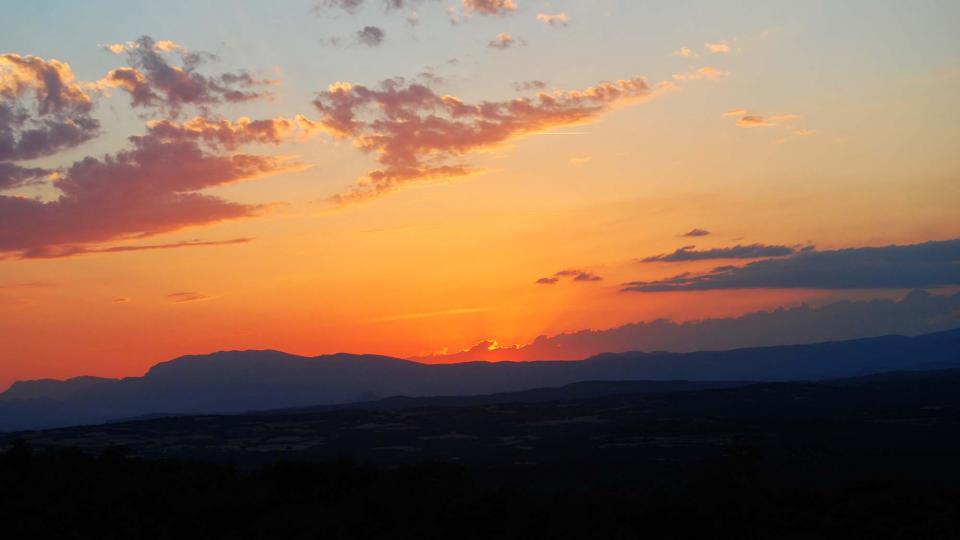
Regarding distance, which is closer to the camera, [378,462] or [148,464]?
[148,464]

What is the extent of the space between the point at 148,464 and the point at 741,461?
26599 mm

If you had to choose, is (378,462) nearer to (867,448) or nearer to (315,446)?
(315,446)

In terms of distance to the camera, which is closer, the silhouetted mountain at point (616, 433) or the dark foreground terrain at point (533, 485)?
the dark foreground terrain at point (533, 485)

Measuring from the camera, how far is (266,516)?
3369 cm

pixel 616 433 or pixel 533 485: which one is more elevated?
pixel 616 433

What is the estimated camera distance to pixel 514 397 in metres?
181

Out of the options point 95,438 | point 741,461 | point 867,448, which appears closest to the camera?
point 741,461

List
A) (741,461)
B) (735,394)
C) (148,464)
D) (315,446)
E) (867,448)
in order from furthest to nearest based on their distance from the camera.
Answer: (735,394) → (315,446) → (867,448) → (148,464) → (741,461)

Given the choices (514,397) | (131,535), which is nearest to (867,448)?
(131,535)

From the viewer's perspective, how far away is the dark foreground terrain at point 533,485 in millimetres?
32062

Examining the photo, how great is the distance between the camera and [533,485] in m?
52.9

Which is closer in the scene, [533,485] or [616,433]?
[533,485]

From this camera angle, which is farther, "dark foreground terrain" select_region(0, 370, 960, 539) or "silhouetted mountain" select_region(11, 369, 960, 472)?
"silhouetted mountain" select_region(11, 369, 960, 472)

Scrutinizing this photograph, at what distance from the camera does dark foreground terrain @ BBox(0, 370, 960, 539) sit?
3206cm
